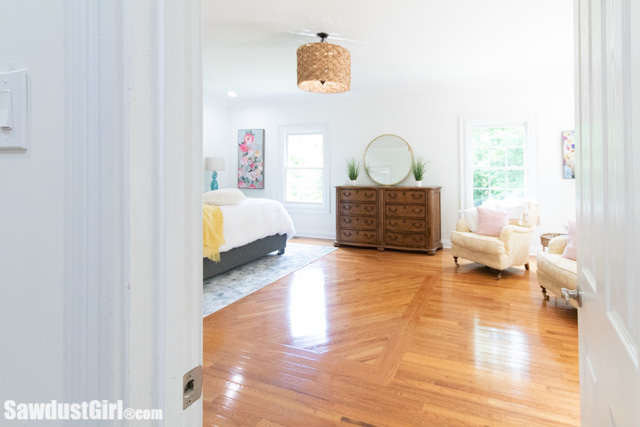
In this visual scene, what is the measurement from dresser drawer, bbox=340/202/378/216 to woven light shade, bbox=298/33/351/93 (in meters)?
2.42

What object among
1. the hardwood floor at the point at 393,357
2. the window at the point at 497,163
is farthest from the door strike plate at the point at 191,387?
the window at the point at 497,163

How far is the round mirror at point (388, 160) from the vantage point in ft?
19.0

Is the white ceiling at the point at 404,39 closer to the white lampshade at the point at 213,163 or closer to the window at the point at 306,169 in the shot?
the window at the point at 306,169

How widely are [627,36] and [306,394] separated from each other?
183 cm

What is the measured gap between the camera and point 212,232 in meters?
3.58

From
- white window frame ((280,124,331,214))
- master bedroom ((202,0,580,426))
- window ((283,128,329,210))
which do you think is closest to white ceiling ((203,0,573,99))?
master bedroom ((202,0,580,426))

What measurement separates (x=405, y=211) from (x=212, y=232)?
2936 millimetres

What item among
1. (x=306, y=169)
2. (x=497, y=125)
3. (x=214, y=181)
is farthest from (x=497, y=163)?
(x=214, y=181)

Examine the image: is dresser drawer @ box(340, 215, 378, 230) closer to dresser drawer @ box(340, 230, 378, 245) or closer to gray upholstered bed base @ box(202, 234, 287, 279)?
dresser drawer @ box(340, 230, 378, 245)

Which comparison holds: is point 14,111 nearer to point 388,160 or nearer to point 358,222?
point 358,222

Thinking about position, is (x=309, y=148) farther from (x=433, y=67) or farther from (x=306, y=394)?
(x=306, y=394)

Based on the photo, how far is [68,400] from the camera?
455 millimetres

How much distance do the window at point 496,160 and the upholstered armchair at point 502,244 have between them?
1.12 metres

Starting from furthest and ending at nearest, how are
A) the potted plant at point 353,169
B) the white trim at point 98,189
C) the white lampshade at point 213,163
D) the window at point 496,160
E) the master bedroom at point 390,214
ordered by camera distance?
the white lampshade at point 213,163
the potted plant at point 353,169
the window at point 496,160
the master bedroom at point 390,214
the white trim at point 98,189
